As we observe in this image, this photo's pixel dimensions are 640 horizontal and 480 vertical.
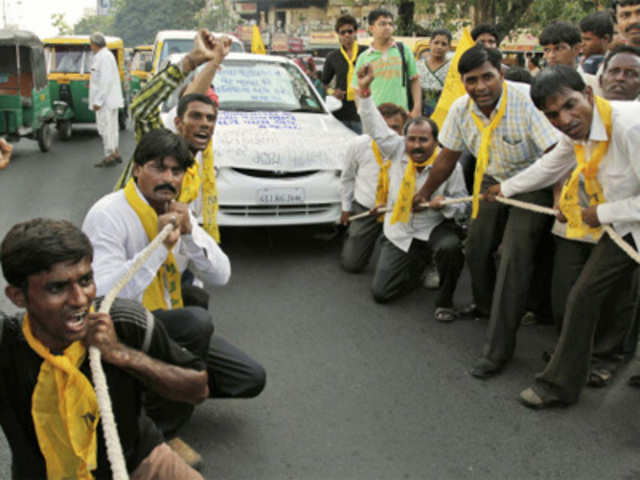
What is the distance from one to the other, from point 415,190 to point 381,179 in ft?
1.64

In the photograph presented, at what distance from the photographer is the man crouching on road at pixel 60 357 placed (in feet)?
7.09

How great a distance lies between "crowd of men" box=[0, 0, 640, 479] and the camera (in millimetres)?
2221

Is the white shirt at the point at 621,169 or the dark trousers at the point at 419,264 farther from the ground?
the white shirt at the point at 621,169

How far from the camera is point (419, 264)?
227 inches

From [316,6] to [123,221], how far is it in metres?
64.9

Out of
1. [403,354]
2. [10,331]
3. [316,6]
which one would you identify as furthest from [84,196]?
[316,6]

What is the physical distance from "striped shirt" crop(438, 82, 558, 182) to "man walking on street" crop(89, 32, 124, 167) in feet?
26.2

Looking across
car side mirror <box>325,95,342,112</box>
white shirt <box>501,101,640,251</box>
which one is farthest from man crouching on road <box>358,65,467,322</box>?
car side mirror <box>325,95,342,112</box>

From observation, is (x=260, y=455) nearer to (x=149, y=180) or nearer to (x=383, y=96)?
(x=149, y=180)

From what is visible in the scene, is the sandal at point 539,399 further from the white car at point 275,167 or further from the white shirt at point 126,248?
the white car at point 275,167

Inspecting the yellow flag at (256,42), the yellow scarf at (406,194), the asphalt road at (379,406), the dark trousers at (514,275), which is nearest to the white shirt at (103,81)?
the yellow flag at (256,42)

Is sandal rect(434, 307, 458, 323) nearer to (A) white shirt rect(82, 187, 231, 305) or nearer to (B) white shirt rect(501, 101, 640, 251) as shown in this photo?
(B) white shirt rect(501, 101, 640, 251)

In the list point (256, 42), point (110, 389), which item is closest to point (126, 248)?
point (110, 389)

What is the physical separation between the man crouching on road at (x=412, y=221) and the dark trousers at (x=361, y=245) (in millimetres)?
347
